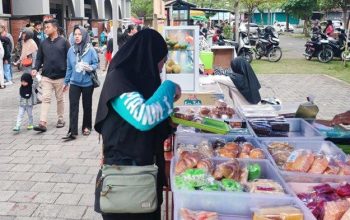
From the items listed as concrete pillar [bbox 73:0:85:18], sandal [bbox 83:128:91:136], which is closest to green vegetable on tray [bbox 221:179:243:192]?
sandal [bbox 83:128:91:136]

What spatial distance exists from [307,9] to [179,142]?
33680 millimetres

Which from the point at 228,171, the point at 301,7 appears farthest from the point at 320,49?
the point at 301,7

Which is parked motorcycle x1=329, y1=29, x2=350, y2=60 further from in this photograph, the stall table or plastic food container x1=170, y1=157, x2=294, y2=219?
plastic food container x1=170, y1=157, x2=294, y2=219

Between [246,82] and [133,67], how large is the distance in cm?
259

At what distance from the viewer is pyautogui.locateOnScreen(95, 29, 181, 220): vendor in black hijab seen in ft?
7.15

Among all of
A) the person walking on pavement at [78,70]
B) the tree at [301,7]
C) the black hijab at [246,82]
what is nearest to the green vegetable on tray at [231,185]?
the black hijab at [246,82]

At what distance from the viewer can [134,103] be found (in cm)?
216

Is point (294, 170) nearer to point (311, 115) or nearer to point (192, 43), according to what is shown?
point (311, 115)

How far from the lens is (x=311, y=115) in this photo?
3602 millimetres

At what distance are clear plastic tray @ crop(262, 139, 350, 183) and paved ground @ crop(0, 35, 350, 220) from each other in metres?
1.97

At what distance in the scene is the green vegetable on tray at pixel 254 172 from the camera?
239 centimetres

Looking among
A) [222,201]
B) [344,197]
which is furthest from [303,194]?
[222,201]

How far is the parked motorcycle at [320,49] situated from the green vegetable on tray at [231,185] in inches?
617

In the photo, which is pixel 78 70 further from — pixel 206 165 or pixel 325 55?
pixel 325 55
